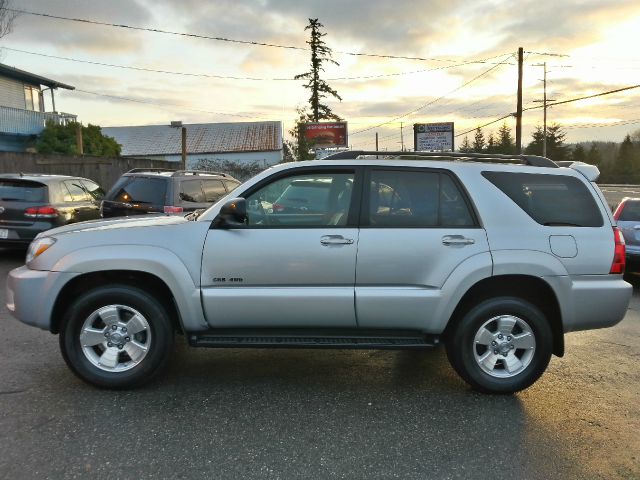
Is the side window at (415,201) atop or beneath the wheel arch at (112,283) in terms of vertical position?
atop

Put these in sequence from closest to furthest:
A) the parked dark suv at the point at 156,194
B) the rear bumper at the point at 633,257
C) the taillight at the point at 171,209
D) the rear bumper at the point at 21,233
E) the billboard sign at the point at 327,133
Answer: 1. the rear bumper at the point at 633,257
2. the taillight at the point at 171,209
3. the parked dark suv at the point at 156,194
4. the rear bumper at the point at 21,233
5. the billboard sign at the point at 327,133

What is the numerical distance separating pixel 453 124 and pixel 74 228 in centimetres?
2264

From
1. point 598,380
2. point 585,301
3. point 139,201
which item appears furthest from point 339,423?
point 139,201

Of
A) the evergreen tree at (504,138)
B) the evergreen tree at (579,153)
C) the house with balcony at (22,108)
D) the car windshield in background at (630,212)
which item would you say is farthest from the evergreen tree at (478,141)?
the car windshield in background at (630,212)

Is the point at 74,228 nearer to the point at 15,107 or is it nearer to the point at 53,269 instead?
the point at 53,269

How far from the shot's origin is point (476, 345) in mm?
3838

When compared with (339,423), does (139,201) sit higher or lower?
higher

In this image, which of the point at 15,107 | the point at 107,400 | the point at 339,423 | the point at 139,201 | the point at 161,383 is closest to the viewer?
the point at 339,423

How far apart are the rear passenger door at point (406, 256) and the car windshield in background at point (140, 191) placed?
5.30 meters

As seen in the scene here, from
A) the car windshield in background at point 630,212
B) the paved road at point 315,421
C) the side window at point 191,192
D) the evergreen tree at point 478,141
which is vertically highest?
the evergreen tree at point 478,141

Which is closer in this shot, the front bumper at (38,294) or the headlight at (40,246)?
the front bumper at (38,294)

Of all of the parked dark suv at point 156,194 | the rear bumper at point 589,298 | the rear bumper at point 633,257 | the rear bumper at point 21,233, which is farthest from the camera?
the rear bumper at point 21,233

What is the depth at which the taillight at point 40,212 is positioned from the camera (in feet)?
28.2

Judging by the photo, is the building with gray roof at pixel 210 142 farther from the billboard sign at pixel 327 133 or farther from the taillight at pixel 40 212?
the taillight at pixel 40 212
